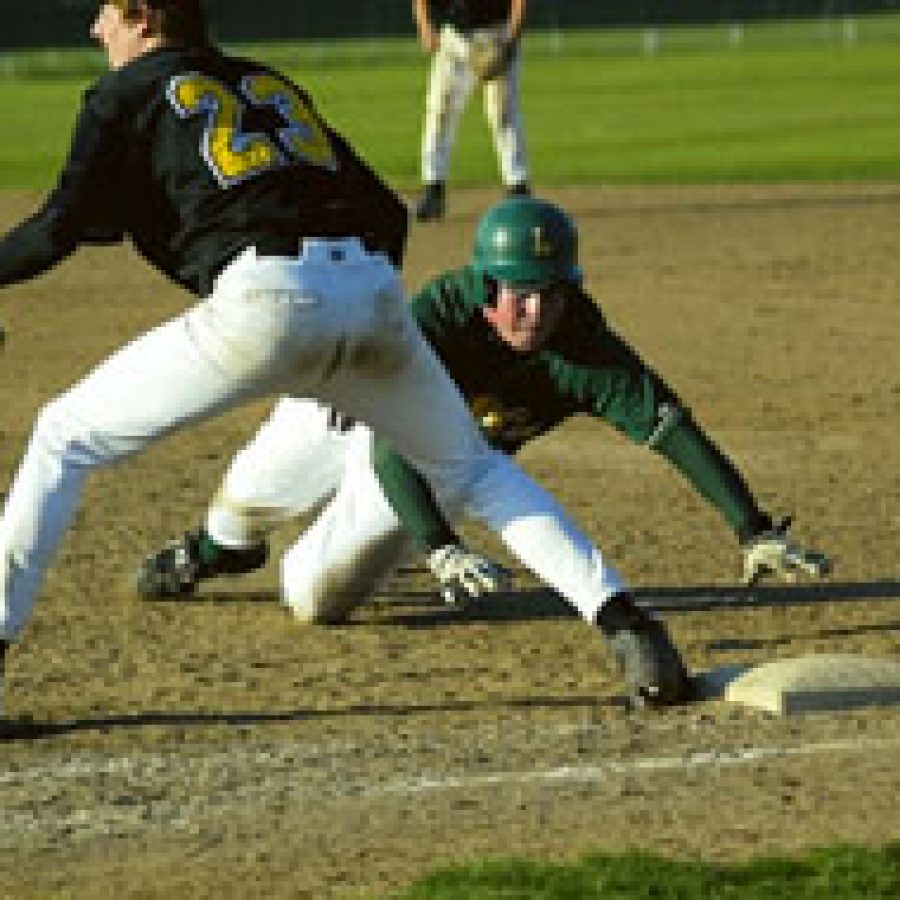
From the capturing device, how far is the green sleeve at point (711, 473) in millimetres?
7609

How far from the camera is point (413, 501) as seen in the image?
7438 millimetres

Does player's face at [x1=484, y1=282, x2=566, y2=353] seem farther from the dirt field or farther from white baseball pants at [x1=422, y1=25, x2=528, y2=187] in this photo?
white baseball pants at [x1=422, y1=25, x2=528, y2=187]

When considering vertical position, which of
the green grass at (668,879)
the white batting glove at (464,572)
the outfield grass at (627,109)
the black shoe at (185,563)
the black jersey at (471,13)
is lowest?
the outfield grass at (627,109)

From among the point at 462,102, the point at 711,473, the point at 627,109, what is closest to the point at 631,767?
the point at 711,473

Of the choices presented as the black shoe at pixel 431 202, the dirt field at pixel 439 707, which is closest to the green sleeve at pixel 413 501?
the dirt field at pixel 439 707

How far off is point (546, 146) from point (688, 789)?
19664mm

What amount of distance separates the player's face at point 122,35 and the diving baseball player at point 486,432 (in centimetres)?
109

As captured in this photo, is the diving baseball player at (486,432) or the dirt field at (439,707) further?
the diving baseball player at (486,432)

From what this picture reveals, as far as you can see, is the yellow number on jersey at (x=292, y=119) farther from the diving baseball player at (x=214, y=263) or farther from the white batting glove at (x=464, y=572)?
the white batting glove at (x=464, y=572)

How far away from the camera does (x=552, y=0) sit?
6094cm

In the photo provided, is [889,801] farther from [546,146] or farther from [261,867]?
[546,146]

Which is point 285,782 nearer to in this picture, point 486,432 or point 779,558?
point 779,558

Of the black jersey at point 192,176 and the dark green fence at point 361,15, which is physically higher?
the black jersey at point 192,176

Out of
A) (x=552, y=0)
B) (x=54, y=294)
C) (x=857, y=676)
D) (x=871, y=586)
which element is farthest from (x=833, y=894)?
(x=552, y=0)
